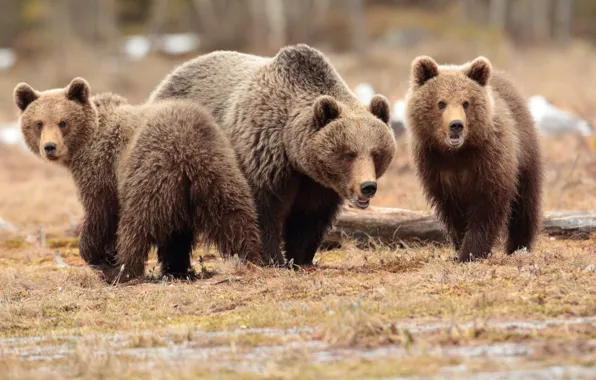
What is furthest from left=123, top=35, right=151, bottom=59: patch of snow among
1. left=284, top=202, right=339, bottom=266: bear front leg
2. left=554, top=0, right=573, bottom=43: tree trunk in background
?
left=284, top=202, right=339, bottom=266: bear front leg

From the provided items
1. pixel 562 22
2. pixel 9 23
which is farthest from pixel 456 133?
pixel 562 22

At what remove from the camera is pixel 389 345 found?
5.98 meters

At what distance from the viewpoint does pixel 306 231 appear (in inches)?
391

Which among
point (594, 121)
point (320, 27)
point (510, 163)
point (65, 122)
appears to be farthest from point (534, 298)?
point (320, 27)

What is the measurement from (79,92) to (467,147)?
3664 millimetres

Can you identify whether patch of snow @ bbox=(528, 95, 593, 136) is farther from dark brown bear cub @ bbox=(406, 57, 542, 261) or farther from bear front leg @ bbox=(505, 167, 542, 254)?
dark brown bear cub @ bbox=(406, 57, 542, 261)

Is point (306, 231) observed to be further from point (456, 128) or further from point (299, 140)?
point (456, 128)

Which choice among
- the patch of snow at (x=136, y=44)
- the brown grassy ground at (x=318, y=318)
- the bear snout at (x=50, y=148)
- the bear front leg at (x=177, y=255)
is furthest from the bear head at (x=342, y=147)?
the patch of snow at (x=136, y=44)

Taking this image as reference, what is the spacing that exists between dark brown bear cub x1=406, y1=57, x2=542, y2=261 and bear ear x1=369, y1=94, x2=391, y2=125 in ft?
0.64

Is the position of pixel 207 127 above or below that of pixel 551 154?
above

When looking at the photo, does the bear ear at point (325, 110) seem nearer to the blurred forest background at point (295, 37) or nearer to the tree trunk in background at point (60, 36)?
the blurred forest background at point (295, 37)

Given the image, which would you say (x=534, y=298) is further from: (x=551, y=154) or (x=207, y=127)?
(x=551, y=154)

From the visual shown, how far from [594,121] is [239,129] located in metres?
11.6

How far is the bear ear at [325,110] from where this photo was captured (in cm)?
909
